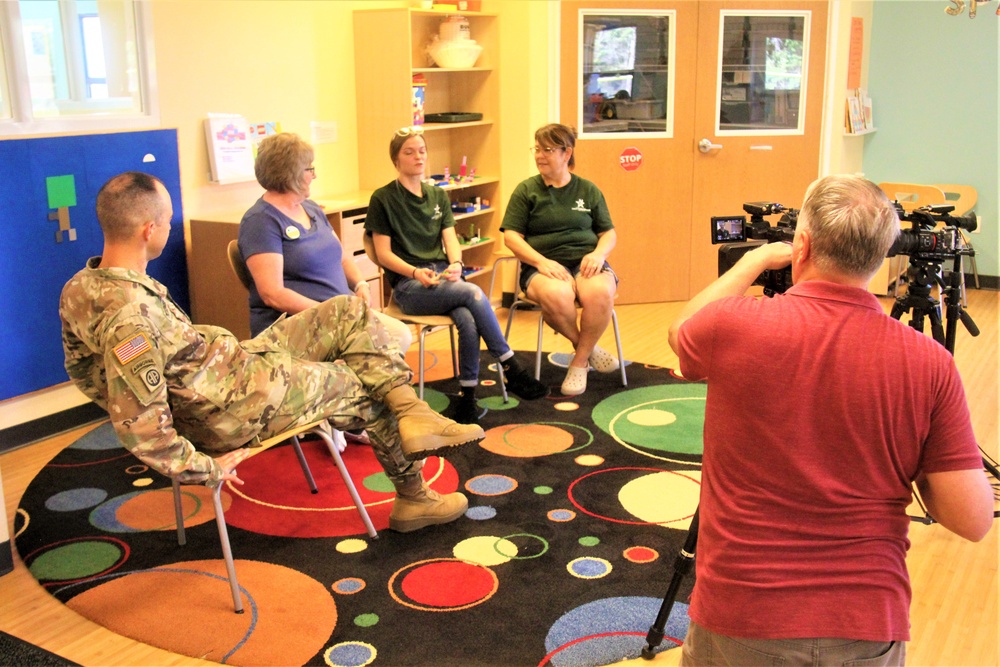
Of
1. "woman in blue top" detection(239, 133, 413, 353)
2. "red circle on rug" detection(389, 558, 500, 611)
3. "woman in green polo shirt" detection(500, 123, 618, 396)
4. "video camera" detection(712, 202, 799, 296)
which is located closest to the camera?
"video camera" detection(712, 202, 799, 296)

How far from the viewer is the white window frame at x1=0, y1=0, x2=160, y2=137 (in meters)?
3.51

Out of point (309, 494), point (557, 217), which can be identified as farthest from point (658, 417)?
point (309, 494)

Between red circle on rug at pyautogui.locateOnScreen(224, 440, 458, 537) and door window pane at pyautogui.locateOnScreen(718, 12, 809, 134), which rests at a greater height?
door window pane at pyautogui.locateOnScreen(718, 12, 809, 134)

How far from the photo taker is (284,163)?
10.8 ft

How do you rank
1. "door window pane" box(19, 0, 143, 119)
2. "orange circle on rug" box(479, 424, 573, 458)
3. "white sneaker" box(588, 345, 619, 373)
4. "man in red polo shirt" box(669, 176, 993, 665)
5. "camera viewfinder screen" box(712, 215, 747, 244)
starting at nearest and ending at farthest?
"man in red polo shirt" box(669, 176, 993, 665) → "camera viewfinder screen" box(712, 215, 747, 244) → "orange circle on rug" box(479, 424, 573, 458) → "door window pane" box(19, 0, 143, 119) → "white sneaker" box(588, 345, 619, 373)

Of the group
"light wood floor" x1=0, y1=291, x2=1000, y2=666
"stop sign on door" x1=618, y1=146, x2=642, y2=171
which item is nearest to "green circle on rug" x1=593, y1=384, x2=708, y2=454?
"light wood floor" x1=0, y1=291, x2=1000, y2=666

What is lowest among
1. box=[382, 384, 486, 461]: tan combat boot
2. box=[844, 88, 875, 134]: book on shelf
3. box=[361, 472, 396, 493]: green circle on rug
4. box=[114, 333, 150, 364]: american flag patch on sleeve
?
box=[361, 472, 396, 493]: green circle on rug

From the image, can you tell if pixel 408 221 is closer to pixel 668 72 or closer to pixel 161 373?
pixel 161 373

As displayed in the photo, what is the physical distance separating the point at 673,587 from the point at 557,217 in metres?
2.41

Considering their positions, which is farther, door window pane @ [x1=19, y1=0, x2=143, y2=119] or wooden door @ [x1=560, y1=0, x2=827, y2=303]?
wooden door @ [x1=560, y1=0, x2=827, y2=303]

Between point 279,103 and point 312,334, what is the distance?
2.14 meters

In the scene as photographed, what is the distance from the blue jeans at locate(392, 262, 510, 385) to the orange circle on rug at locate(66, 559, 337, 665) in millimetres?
1360

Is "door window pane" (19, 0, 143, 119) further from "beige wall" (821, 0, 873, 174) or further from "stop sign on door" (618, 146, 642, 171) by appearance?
"beige wall" (821, 0, 873, 174)

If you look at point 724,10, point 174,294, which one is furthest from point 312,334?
point 724,10
